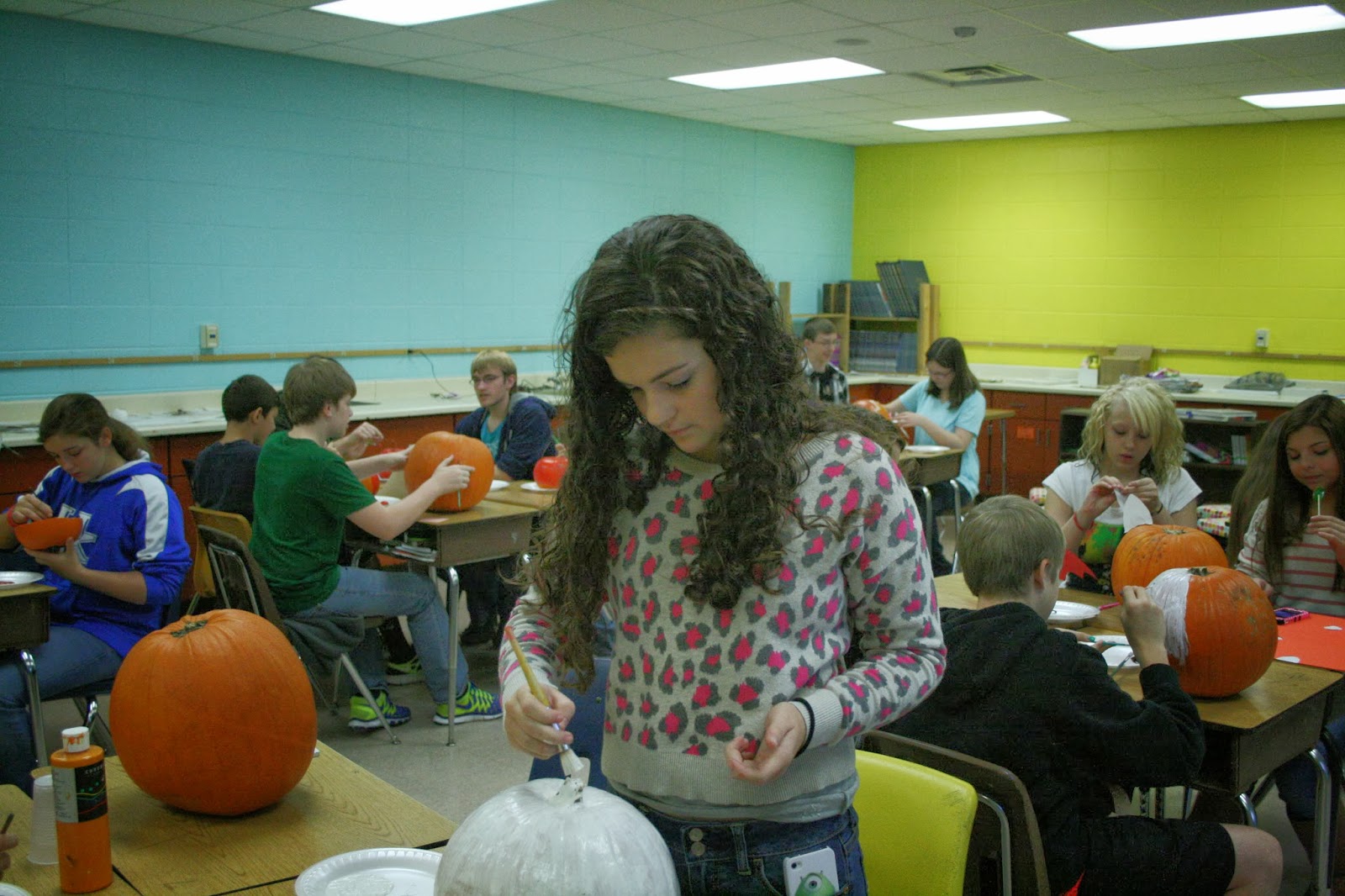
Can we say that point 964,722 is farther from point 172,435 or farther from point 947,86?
point 947,86

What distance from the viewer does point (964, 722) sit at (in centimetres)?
203

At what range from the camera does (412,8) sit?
18.1 ft

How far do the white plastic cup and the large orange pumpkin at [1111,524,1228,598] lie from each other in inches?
91.6

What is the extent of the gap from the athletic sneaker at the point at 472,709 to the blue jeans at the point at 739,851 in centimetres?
313

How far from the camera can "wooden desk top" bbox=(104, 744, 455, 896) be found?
4.94 feet

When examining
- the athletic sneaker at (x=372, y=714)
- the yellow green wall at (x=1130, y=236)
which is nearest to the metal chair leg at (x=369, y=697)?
the athletic sneaker at (x=372, y=714)

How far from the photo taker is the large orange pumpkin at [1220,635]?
2.26 meters

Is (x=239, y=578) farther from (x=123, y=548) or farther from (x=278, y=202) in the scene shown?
(x=278, y=202)

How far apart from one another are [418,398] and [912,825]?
5818mm

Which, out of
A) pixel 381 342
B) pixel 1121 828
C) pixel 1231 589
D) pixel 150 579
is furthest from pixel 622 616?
pixel 381 342

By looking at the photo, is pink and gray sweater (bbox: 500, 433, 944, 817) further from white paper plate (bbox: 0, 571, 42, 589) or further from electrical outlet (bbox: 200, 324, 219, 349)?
electrical outlet (bbox: 200, 324, 219, 349)

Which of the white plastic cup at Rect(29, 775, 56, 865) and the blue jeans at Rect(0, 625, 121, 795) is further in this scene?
the blue jeans at Rect(0, 625, 121, 795)

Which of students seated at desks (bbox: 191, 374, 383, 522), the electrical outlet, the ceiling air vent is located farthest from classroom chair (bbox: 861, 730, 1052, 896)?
the ceiling air vent

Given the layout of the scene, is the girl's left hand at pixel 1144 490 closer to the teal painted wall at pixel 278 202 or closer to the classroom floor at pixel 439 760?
the classroom floor at pixel 439 760
